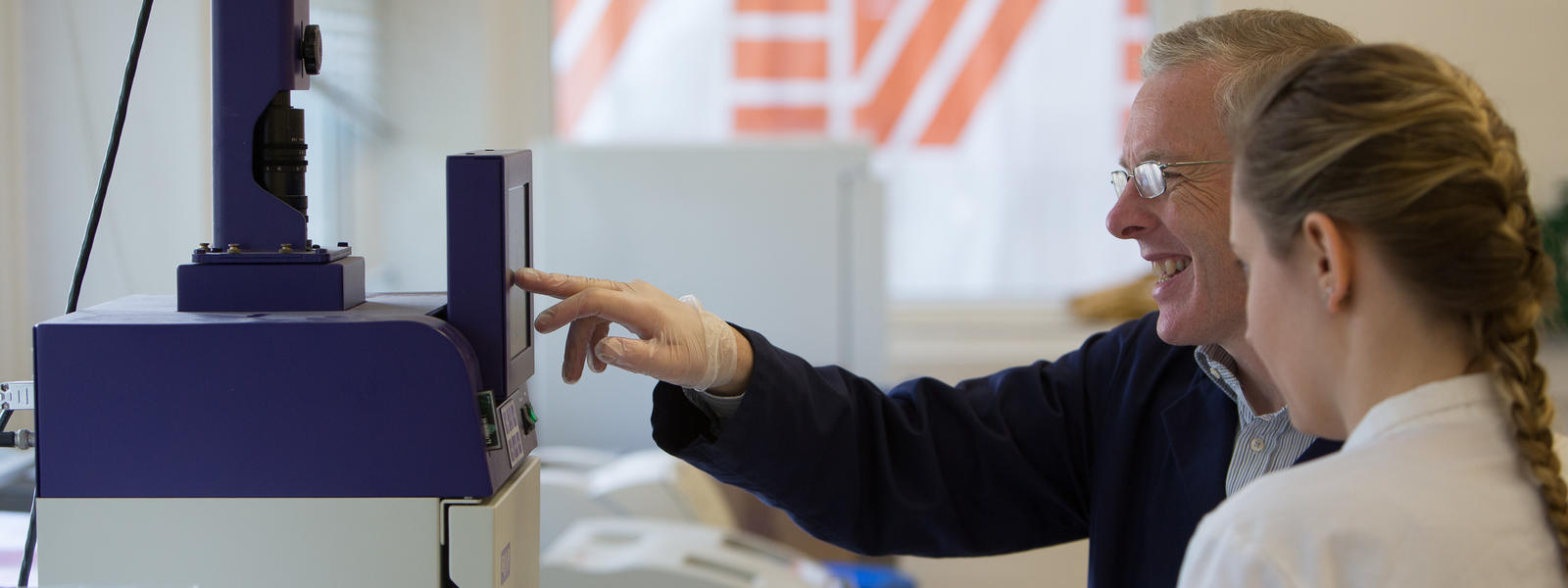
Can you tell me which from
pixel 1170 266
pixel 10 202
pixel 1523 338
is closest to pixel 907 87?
pixel 1170 266

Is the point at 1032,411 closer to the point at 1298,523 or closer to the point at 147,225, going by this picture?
the point at 1298,523

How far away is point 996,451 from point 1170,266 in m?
0.28

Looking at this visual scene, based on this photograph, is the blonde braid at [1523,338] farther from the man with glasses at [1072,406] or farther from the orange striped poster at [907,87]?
the orange striped poster at [907,87]

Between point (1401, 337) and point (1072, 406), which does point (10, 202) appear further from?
point (1401, 337)

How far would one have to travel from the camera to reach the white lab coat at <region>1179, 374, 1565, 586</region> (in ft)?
2.16

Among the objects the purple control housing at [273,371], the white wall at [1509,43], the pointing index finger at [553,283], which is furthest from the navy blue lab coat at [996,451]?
the white wall at [1509,43]

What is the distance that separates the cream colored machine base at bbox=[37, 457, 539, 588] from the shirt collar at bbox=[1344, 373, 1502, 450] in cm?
56

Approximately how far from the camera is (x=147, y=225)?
5.25ft

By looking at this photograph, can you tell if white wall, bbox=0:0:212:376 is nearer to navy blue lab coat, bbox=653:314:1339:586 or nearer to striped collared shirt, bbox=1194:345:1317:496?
navy blue lab coat, bbox=653:314:1339:586

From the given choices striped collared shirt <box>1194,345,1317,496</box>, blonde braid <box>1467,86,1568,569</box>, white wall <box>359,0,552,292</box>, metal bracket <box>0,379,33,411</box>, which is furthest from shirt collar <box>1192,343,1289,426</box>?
white wall <box>359,0,552,292</box>

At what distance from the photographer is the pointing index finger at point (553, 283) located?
0.94 m

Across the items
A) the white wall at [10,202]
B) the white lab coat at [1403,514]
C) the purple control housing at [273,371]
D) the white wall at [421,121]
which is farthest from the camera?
the white wall at [421,121]

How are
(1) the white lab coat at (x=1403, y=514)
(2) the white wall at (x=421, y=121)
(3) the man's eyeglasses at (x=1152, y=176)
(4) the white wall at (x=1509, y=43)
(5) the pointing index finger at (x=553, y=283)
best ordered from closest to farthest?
1. (1) the white lab coat at (x=1403, y=514)
2. (5) the pointing index finger at (x=553, y=283)
3. (3) the man's eyeglasses at (x=1152, y=176)
4. (2) the white wall at (x=421, y=121)
5. (4) the white wall at (x=1509, y=43)

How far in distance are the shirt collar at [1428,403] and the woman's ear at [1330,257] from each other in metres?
0.06
